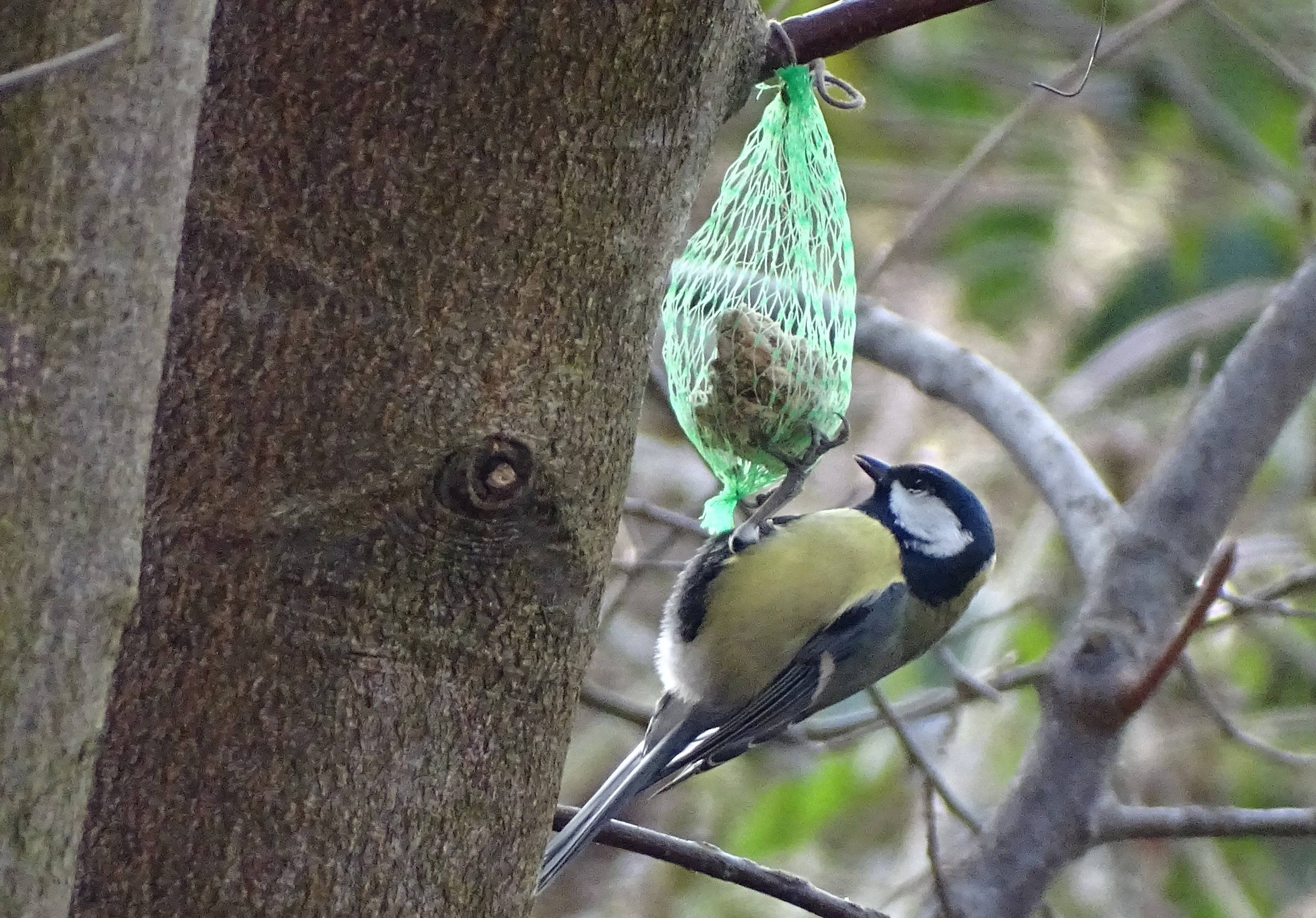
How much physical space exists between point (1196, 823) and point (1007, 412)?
614mm

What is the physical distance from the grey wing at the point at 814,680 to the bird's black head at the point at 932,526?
62mm

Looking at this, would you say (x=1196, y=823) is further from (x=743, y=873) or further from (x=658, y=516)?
(x=658, y=516)

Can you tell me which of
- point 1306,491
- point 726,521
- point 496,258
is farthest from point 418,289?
point 1306,491

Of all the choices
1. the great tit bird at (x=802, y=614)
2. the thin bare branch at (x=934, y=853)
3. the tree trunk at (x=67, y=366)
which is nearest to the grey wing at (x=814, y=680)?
the great tit bird at (x=802, y=614)

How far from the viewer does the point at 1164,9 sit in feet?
6.85

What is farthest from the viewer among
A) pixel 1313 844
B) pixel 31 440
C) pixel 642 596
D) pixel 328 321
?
pixel 642 596

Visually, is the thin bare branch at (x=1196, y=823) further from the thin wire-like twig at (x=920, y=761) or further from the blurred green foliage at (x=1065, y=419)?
the blurred green foliage at (x=1065, y=419)

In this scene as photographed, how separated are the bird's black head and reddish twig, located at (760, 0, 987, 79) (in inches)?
40.3

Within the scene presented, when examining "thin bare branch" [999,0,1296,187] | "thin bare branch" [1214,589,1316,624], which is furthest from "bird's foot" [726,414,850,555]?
"thin bare branch" [999,0,1296,187]

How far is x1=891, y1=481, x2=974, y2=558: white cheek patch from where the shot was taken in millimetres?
1959

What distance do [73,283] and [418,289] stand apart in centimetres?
24

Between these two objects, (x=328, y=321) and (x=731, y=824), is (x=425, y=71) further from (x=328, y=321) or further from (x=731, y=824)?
(x=731, y=824)

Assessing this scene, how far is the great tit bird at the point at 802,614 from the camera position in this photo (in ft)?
6.17

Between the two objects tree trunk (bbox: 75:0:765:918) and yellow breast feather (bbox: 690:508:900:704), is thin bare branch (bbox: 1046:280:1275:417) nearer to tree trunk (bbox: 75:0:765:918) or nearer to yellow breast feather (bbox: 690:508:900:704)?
yellow breast feather (bbox: 690:508:900:704)
